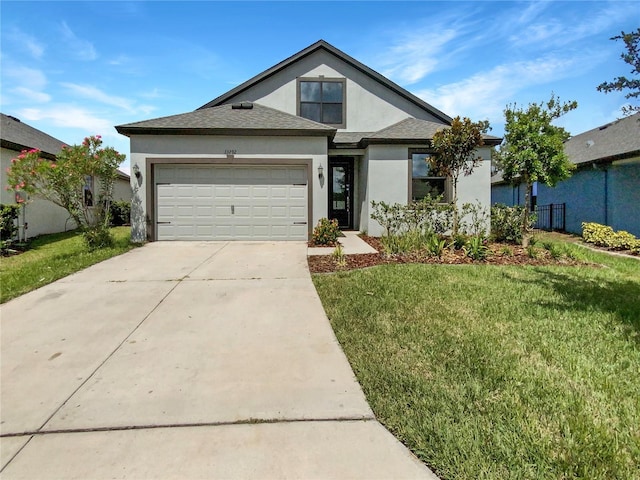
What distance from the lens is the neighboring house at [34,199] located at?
37.1 ft

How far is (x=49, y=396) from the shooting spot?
280cm

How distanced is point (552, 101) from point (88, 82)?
1995cm

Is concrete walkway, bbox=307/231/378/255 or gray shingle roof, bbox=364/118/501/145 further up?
gray shingle roof, bbox=364/118/501/145

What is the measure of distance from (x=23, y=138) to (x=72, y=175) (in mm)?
6439

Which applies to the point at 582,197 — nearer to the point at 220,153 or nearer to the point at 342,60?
the point at 342,60

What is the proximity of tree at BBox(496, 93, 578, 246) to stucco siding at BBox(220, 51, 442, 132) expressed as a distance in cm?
547

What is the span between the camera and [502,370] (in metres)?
3.00

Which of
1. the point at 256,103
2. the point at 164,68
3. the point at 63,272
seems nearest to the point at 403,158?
the point at 256,103

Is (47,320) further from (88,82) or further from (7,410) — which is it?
(88,82)

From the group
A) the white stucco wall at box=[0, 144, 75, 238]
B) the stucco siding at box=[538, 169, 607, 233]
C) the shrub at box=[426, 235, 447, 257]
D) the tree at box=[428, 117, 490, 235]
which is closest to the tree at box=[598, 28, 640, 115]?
the shrub at box=[426, 235, 447, 257]

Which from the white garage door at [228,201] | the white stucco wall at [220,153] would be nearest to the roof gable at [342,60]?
the white stucco wall at [220,153]

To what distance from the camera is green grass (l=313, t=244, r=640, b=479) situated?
202 centimetres

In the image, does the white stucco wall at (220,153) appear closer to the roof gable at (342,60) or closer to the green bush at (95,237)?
the green bush at (95,237)

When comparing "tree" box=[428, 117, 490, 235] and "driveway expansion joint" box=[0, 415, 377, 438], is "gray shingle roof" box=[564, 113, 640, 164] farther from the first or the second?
"driveway expansion joint" box=[0, 415, 377, 438]
